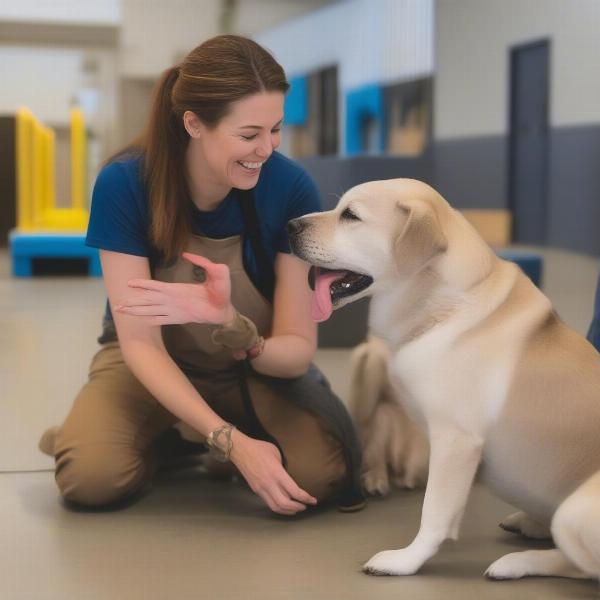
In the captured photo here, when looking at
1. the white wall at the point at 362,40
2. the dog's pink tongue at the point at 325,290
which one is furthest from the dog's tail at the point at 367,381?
the white wall at the point at 362,40

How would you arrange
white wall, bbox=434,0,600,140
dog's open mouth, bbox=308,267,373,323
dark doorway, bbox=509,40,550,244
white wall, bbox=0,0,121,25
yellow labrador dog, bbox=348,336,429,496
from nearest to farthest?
dog's open mouth, bbox=308,267,373,323, yellow labrador dog, bbox=348,336,429,496, white wall, bbox=434,0,600,140, dark doorway, bbox=509,40,550,244, white wall, bbox=0,0,121,25

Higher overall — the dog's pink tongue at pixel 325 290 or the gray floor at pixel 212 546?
the dog's pink tongue at pixel 325 290

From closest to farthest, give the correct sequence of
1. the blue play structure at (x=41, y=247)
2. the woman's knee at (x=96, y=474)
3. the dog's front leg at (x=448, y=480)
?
the dog's front leg at (x=448, y=480)
the woman's knee at (x=96, y=474)
the blue play structure at (x=41, y=247)

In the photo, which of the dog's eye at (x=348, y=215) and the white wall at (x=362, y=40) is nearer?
the dog's eye at (x=348, y=215)

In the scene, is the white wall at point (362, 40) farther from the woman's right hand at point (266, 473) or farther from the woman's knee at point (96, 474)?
the woman's right hand at point (266, 473)

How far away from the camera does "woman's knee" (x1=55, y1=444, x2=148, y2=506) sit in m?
2.01

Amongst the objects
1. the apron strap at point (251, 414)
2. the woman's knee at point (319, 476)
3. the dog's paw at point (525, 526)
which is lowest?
the dog's paw at point (525, 526)

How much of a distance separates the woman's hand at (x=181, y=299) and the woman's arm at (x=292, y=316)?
0.28 meters

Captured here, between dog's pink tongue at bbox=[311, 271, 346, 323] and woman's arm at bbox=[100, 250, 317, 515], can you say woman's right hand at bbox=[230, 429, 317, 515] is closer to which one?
woman's arm at bbox=[100, 250, 317, 515]

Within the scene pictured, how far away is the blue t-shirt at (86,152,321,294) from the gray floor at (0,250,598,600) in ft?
1.83

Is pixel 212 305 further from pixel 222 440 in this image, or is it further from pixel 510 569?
pixel 510 569

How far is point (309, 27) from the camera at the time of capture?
1305 cm

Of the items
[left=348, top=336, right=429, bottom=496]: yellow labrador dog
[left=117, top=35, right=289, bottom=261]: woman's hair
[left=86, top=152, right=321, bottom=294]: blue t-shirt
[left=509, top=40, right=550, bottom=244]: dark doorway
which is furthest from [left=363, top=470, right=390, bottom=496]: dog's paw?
[left=509, top=40, right=550, bottom=244]: dark doorway

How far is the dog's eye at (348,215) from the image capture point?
171 cm
